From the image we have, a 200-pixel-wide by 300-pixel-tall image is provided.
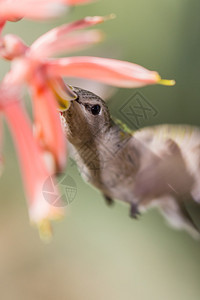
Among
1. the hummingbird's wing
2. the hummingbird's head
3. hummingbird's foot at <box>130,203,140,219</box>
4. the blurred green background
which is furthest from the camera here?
the blurred green background

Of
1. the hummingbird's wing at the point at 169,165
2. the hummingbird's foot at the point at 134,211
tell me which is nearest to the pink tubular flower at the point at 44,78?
the hummingbird's wing at the point at 169,165

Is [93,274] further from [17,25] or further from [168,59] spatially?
[17,25]

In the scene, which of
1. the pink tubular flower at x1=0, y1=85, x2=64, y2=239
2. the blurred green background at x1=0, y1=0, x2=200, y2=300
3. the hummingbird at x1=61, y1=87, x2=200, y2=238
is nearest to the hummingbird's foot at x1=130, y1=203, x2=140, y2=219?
the hummingbird at x1=61, y1=87, x2=200, y2=238

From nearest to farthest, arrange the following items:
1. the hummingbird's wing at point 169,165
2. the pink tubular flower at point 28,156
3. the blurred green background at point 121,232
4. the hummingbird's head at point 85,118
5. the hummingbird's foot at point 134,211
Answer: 1. the pink tubular flower at point 28,156
2. the hummingbird's head at point 85,118
3. the hummingbird's wing at point 169,165
4. the hummingbird's foot at point 134,211
5. the blurred green background at point 121,232

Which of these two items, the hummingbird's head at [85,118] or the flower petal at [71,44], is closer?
the flower petal at [71,44]

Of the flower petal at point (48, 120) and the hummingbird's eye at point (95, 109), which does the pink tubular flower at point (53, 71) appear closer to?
the flower petal at point (48, 120)

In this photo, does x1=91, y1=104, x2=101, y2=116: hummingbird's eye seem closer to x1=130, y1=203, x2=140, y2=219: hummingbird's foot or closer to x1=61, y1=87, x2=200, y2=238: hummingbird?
x1=61, y1=87, x2=200, y2=238: hummingbird

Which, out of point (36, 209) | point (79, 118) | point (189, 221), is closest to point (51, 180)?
point (36, 209)
